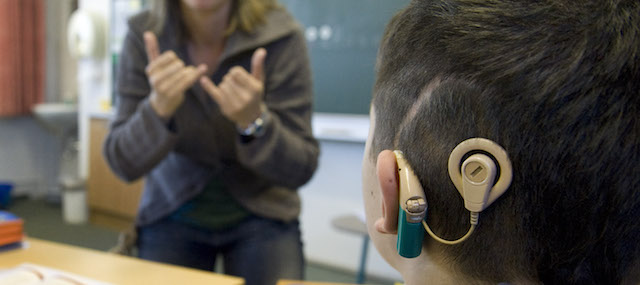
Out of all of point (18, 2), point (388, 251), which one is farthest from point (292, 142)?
point (18, 2)

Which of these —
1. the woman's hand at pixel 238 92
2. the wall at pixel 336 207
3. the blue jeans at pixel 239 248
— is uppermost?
the woman's hand at pixel 238 92

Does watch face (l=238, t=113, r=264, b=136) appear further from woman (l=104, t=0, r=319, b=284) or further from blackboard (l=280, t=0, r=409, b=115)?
blackboard (l=280, t=0, r=409, b=115)

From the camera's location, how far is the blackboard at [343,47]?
7.69 feet

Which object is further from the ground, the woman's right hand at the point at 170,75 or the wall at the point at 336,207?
the woman's right hand at the point at 170,75

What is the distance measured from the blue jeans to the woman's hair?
462 millimetres

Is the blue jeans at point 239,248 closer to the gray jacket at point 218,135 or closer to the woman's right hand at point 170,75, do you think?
the gray jacket at point 218,135

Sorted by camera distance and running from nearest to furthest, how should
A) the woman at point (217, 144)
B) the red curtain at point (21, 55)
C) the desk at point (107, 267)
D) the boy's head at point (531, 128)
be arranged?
the boy's head at point (531, 128), the desk at point (107, 267), the woman at point (217, 144), the red curtain at point (21, 55)

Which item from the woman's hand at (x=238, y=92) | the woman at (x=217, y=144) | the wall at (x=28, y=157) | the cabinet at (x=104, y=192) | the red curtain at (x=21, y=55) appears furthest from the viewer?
the wall at (x=28, y=157)

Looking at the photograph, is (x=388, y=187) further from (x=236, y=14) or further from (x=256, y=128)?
(x=236, y=14)

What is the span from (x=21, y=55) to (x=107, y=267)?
11.9 feet

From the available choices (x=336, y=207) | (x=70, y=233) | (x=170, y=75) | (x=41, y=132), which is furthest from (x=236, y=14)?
(x=41, y=132)

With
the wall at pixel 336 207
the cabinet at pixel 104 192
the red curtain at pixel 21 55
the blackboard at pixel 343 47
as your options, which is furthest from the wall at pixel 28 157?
the blackboard at pixel 343 47

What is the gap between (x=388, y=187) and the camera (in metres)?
0.43

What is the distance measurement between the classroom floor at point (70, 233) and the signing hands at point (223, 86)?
62.5 inches
